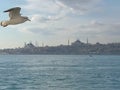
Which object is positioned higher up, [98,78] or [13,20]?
[13,20]

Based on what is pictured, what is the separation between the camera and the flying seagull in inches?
295

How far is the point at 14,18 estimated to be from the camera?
7.80 m

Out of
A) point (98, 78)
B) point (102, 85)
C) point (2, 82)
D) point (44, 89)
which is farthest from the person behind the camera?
point (98, 78)

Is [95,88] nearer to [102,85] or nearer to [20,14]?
[102,85]

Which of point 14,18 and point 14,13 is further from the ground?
point 14,13

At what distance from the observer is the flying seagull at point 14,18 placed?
7500mm

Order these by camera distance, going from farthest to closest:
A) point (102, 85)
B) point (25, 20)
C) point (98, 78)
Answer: point (98, 78) < point (102, 85) < point (25, 20)

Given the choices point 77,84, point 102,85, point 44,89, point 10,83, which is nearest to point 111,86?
point 102,85

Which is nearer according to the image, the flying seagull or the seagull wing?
the flying seagull

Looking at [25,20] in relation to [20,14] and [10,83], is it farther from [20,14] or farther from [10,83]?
[10,83]

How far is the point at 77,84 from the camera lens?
4516cm

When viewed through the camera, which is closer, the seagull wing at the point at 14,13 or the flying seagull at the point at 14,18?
the flying seagull at the point at 14,18

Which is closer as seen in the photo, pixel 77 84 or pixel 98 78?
pixel 77 84

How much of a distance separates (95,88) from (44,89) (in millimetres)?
5958
